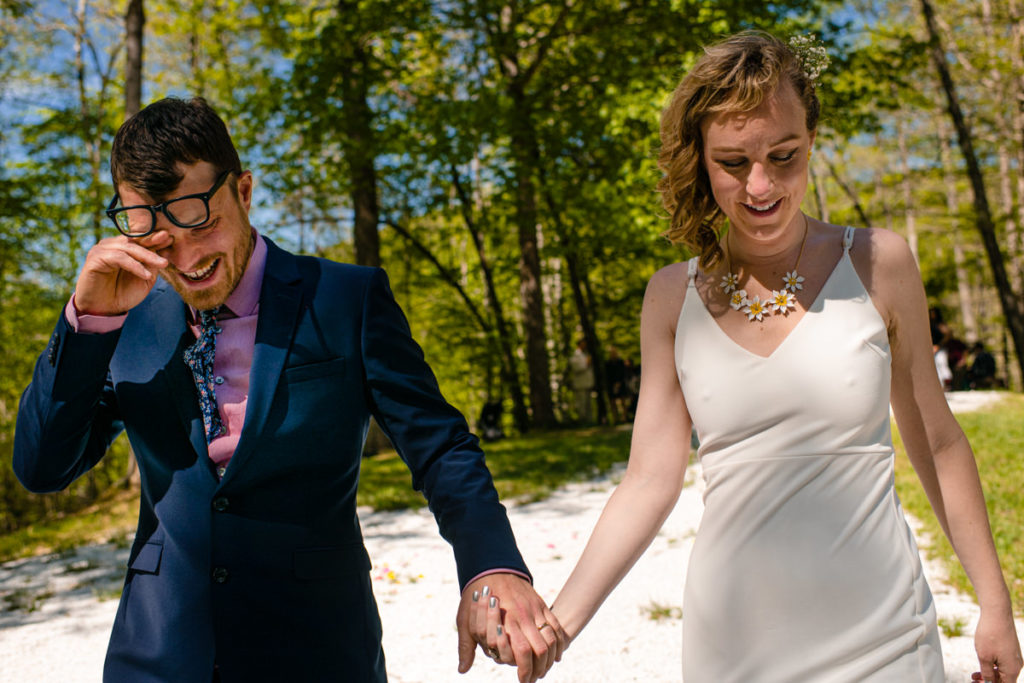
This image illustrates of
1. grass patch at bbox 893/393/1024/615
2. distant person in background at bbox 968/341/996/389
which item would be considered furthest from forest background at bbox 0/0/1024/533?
grass patch at bbox 893/393/1024/615

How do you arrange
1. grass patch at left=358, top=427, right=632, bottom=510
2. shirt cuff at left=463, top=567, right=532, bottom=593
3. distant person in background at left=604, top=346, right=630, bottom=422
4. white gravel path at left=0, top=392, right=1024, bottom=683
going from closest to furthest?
shirt cuff at left=463, top=567, right=532, bottom=593 → white gravel path at left=0, top=392, right=1024, bottom=683 → grass patch at left=358, top=427, right=632, bottom=510 → distant person in background at left=604, top=346, right=630, bottom=422

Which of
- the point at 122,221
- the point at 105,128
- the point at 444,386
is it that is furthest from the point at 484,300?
the point at 122,221

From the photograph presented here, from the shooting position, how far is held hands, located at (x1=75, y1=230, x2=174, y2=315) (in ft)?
6.53

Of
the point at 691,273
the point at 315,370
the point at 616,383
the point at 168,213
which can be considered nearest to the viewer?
the point at 168,213

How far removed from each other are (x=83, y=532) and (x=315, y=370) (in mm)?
9430

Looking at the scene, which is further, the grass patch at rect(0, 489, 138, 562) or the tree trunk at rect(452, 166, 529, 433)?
the tree trunk at rect(452, 166, 529, 433)

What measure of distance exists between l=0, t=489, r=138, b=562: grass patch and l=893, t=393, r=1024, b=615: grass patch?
7682 mm

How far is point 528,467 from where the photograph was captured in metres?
12.6

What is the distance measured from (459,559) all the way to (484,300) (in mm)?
27440

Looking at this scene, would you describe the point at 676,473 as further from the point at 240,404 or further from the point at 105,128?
the point at 105,128

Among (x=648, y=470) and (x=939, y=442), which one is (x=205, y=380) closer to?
(x=648, y=470)

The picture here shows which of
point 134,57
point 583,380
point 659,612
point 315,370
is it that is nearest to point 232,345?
point 315,370

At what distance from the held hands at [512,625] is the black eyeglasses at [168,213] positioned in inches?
43.0

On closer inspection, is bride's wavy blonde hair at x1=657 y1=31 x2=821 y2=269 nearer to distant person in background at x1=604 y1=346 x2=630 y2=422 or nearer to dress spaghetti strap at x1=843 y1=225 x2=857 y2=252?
dress spaghetti strap at x1=843 y1=225 x2=857 y2=252
